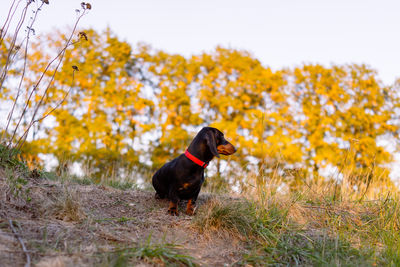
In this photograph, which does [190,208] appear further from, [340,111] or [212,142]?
[340,111]

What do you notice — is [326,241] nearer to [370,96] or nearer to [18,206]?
[18,206]

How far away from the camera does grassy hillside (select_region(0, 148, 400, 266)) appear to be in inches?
97.0

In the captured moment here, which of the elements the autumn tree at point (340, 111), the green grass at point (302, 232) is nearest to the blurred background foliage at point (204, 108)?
the autumn tree at point (340, 111)

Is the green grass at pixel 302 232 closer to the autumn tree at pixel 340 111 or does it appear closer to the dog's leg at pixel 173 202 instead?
the dog's leg at pixel 173 202

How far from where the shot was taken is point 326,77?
12.6m

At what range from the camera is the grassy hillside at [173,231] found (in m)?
2.46

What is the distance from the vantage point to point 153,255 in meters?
2.49

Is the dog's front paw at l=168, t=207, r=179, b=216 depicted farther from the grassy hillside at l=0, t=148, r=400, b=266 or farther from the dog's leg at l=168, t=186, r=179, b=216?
the grassy hillside at l=0, t=148, r=400, b=266

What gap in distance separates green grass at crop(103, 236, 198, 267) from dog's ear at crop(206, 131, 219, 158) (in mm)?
1241

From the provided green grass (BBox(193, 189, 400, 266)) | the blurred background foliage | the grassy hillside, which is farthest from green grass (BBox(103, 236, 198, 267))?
the blurred background foliage

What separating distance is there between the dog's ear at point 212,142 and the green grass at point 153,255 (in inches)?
48.9

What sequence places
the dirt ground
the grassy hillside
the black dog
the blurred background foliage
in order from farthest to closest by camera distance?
the blurred background foliage → the black dog → the grassy hillside → the dirt ground

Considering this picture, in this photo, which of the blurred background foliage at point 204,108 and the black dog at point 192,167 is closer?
the black dog at point 192,167

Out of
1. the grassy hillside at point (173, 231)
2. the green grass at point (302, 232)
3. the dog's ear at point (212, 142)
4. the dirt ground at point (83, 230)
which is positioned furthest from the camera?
the dog's ear at point (212, 142)
